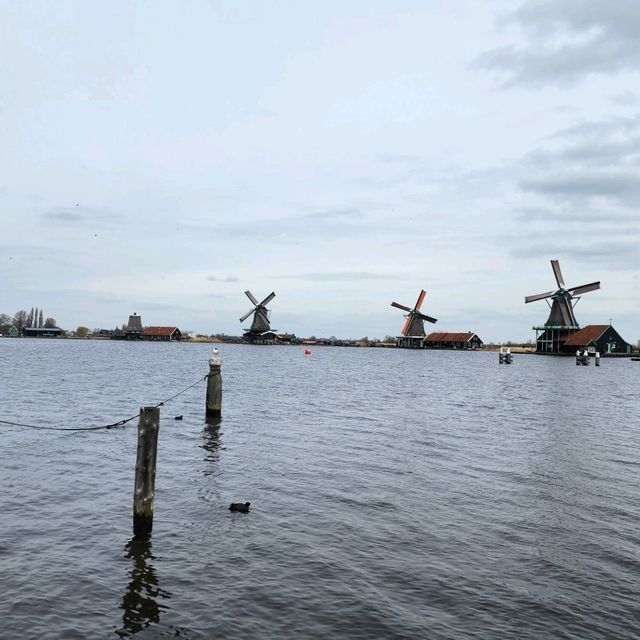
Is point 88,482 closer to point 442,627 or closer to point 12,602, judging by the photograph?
point 12,602

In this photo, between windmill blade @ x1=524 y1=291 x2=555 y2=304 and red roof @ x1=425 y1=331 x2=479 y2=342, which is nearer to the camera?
windmill blade @ x1=524 y1=291 x2=555 y2=304

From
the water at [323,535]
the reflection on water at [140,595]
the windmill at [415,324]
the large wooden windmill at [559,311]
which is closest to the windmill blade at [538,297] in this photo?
the large wooden windmill at [559,311]

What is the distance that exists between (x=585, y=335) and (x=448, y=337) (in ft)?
160

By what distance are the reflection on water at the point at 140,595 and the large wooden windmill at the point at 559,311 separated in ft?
455

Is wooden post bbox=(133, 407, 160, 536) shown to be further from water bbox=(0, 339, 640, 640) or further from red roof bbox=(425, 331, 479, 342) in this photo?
red roof bbox=(425, 331, 479, 342)

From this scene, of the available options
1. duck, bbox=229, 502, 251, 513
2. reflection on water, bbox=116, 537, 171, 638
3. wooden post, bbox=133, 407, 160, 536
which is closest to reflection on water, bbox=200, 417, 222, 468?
duck, bbox=229, 502, 251, 513

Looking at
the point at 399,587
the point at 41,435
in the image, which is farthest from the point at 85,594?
the point at 41,435

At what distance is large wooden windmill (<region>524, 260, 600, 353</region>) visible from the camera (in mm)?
138250

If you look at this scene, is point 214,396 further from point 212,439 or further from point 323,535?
point 323,535

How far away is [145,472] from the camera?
527 inches

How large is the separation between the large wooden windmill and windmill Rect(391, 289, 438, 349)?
36.6 m

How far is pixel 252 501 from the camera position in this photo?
53.1 ft

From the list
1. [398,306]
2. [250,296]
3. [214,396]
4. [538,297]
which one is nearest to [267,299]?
[250,296]

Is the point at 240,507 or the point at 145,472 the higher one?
the point at 145,472
